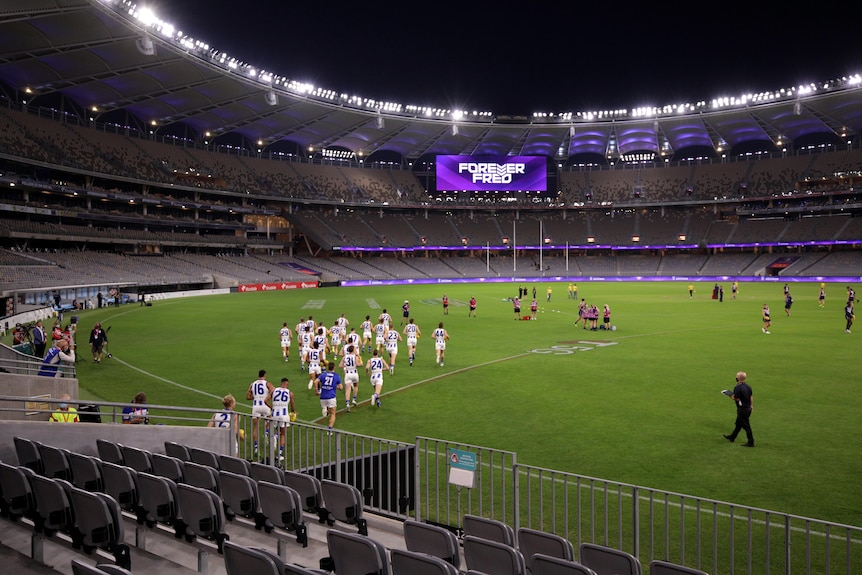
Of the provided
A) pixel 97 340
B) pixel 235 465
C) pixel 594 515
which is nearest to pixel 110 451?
pixel 235 465

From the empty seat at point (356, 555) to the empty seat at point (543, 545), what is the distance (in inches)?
58.6

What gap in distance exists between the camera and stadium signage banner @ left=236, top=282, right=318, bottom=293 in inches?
2926

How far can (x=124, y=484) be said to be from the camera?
25.8ft

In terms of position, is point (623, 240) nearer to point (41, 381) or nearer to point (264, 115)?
point (264, 115)

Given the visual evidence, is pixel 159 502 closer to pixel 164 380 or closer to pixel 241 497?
pixel 241 497

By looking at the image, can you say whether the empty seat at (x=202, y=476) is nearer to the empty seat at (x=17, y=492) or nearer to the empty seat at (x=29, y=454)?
the empty seat at (x=17, y=492)

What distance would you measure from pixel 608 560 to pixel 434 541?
1730 mm

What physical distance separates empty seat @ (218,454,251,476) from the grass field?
18.1ft

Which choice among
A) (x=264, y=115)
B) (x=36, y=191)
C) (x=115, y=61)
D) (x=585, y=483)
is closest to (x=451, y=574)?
(x=585, y=483)

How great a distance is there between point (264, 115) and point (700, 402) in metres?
76.2

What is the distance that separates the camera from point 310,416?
651 inches

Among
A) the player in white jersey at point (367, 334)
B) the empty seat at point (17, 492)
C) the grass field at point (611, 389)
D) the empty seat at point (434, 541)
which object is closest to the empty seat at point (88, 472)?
the empty seat at point (17, 492)

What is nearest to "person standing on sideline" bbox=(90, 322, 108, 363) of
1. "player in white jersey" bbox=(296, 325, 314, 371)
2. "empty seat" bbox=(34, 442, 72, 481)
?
"player in white jersey" bbox=(296, 325, 314, 371)

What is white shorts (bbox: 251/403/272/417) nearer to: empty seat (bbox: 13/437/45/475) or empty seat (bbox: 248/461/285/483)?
empty seat (bbox: 13/437/45/475)
